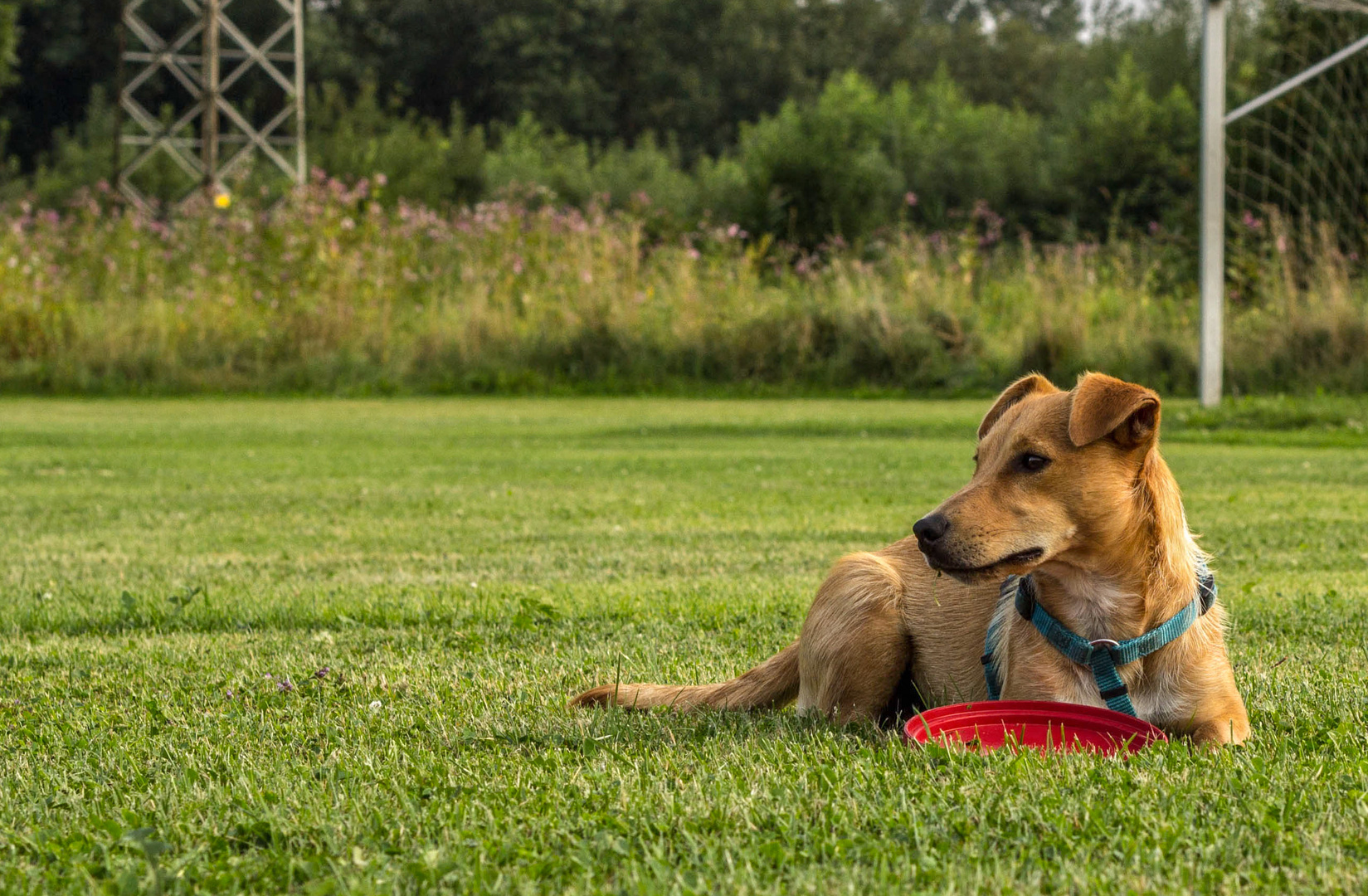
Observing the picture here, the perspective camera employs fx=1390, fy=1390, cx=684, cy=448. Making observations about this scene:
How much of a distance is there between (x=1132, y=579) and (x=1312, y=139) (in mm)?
17412

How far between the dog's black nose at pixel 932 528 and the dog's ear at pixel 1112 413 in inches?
14.7

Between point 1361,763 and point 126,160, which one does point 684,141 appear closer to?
point 126,160

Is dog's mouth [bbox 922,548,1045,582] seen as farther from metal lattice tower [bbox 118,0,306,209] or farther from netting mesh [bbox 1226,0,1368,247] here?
metal lattice tower [bbox 118,0,306,209]

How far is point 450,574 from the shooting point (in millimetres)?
6164

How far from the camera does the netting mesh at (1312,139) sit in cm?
1862

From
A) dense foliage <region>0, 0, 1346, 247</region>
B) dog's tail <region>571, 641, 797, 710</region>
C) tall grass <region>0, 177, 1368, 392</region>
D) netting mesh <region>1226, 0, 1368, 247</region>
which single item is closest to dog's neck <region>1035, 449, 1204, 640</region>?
dog's tail <region>571, 641, 797, 710</region>

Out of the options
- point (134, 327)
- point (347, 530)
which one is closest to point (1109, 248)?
point (134, 327)

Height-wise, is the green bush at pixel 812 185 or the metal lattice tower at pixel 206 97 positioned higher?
the metal lattice tower at pixel 206 97

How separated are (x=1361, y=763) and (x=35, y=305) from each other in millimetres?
17786

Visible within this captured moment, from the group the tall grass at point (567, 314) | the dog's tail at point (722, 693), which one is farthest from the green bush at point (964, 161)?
the dog's tail at point (722, 693)

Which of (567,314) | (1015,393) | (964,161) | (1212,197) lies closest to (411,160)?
(964,161)

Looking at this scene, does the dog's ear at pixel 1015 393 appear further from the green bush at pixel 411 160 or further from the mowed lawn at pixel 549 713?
the green bush at pixel 411 160

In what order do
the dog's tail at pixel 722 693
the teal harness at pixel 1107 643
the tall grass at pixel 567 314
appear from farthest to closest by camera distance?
the tall grass at pixel 567 314
the dog's tail at pixel 722 693
the teal harness at pixel 1107 643

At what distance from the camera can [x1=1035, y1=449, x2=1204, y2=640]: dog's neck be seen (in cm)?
329
